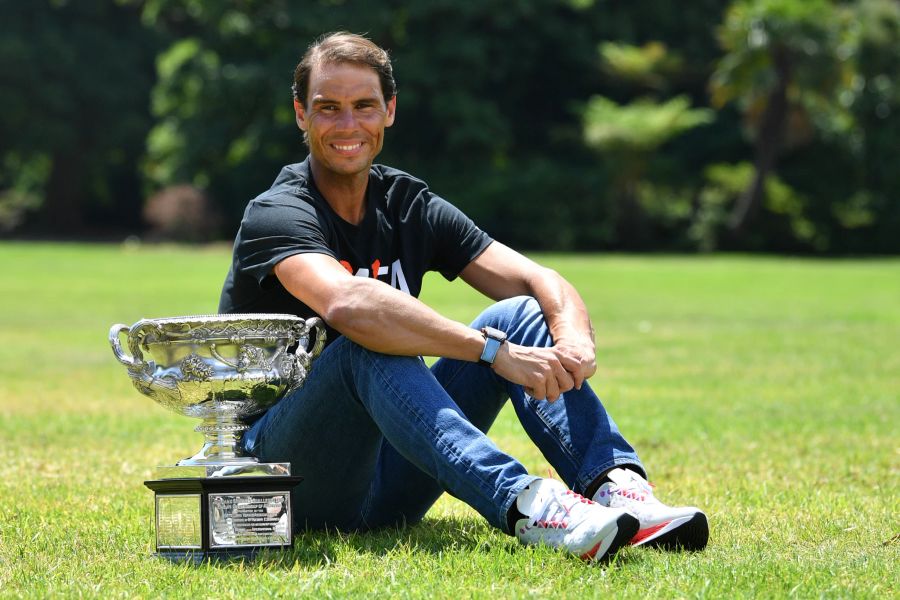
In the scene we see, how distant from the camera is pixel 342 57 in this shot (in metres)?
4.30

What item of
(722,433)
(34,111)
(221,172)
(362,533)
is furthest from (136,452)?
(34,111)

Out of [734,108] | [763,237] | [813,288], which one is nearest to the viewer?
[813,288]

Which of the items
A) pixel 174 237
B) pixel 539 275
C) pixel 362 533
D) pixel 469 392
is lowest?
pixel 174 237

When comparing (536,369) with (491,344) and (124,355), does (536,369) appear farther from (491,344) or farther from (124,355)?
(124,355)

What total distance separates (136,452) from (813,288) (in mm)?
17545

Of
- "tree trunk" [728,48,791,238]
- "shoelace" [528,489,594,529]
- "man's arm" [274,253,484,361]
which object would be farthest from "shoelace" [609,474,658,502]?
"tree trunk" [728,48,791,238]

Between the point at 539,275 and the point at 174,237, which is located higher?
the point at 539,275

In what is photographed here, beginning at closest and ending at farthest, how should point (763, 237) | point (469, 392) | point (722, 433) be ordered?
point (469, 392) → point (722, 433) → point (763, 237)

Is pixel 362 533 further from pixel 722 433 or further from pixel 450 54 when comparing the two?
pixel 450 54

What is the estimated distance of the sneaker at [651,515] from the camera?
3.93 metres

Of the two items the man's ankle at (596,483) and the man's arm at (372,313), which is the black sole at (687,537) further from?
the man's arm at (372,313)

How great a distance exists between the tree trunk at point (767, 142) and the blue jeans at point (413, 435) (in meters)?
34.9

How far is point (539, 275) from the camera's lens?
460cm

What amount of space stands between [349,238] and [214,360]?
2.98 feet
